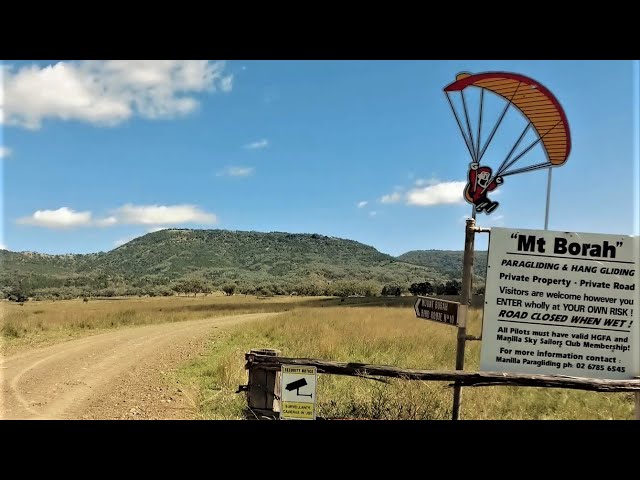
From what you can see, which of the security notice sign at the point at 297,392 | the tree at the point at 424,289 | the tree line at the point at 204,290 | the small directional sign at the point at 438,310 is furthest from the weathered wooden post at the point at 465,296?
the tree line at the point at 204,290

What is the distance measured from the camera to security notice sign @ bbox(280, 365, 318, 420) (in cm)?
511

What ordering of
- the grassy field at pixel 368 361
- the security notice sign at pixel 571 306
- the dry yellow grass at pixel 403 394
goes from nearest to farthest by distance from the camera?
the security notice sign at pixel 571 306, the dry yellow grass at pixel 403 394, the grassy field at pixel 368 361

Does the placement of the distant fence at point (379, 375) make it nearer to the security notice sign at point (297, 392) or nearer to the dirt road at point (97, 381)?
the security notice sign at point (297, 392)

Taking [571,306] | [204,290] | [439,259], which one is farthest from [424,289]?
[439,259]

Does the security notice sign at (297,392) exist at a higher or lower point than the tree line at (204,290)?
higher

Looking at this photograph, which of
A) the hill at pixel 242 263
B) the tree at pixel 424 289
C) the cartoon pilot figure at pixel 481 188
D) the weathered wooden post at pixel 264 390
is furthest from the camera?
the hill at pixel 242 263

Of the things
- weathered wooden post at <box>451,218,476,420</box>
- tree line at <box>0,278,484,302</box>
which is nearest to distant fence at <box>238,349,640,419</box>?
weathered wooden post at <box>451,218,476,420</box>

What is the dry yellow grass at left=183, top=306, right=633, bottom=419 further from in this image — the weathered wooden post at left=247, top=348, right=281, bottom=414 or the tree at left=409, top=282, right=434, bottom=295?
the tree at left=409, top=282, right=434, bottom=295

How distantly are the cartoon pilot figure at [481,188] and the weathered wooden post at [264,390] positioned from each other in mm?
3000

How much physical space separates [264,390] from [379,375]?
4.33 ft

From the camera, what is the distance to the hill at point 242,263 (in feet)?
333

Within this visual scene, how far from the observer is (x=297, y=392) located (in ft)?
16.9

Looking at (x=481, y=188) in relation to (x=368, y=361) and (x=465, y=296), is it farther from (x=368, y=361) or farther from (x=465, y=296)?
(x=368, y=361)

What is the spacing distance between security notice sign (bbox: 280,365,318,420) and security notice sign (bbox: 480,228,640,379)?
6.32 feet
